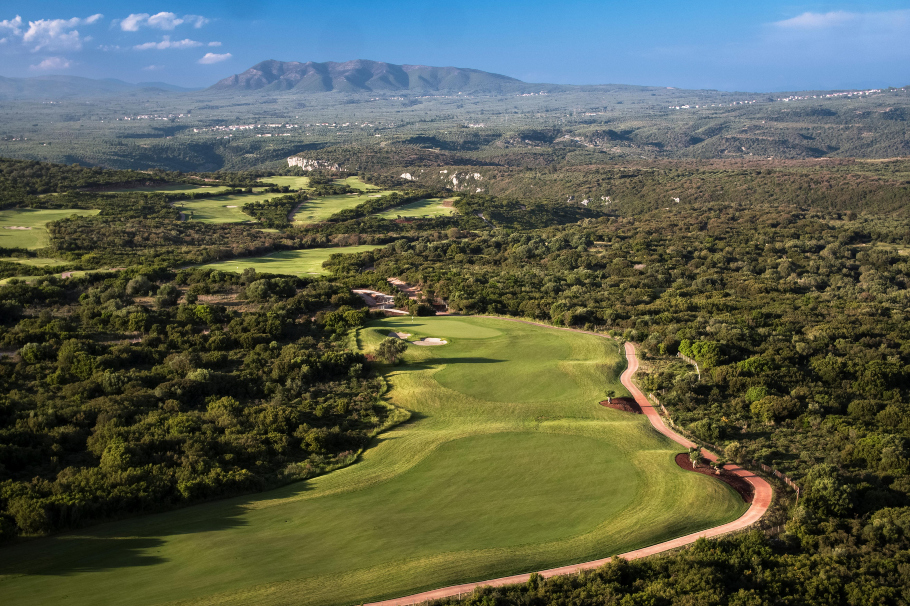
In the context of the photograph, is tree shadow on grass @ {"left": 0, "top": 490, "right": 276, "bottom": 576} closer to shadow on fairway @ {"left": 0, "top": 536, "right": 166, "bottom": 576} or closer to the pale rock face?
shadow on fairway @ {"left": 0, "top": 536, "right": 166, "bottom": 576}

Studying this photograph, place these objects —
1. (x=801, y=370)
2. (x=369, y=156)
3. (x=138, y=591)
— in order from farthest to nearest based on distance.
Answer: (x=369, y=156) → (x=801, y=370) → (x=138, y=591)

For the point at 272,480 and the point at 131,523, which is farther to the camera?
the point at 272,480

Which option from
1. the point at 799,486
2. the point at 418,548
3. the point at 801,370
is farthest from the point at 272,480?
the point at 801,370

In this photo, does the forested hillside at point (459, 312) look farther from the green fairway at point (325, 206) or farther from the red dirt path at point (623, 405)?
the green fairway at point (325, 206)

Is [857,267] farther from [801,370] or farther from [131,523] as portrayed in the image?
[131,523]

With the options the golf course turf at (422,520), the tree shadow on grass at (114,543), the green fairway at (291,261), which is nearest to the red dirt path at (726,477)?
the golf course turf at (422,520)

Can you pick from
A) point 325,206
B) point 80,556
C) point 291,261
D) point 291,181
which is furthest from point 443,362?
point 291,181
